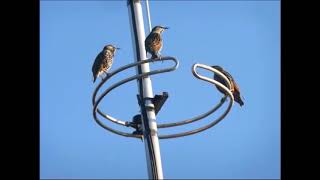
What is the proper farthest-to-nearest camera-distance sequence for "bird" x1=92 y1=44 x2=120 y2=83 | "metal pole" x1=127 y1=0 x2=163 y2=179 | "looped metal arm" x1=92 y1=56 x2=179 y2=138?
"bird" x1=92 y1=44 x2=120 y2=83, "looped metal arm" x1=92 y1=56 x2=179 y2=138, "metal pole" x1=127 y1=0 x2=163 y2=179

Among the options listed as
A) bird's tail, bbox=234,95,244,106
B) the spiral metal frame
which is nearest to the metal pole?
A: the spiral metal frame

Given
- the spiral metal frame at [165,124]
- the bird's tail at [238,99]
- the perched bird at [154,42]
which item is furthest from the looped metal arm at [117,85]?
the bird's tail at [238,99]

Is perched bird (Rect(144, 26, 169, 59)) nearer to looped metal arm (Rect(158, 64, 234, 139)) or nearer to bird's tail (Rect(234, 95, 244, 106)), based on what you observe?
looped metal arm (Rect(158, 64, 234, 139))

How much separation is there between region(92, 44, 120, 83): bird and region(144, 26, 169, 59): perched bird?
0.91 m

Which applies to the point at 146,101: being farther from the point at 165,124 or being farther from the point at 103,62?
the point at 103,62

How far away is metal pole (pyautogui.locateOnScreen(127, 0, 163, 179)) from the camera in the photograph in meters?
4.95

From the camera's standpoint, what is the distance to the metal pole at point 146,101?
4945 millimetres

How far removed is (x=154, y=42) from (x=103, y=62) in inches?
56.7

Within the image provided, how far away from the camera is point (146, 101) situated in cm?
542

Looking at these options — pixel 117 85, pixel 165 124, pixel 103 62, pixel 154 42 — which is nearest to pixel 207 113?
pixel 165 124

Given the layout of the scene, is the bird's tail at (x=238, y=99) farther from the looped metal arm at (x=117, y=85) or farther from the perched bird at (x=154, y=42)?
the looped metal arm at (x=117, y=85)
